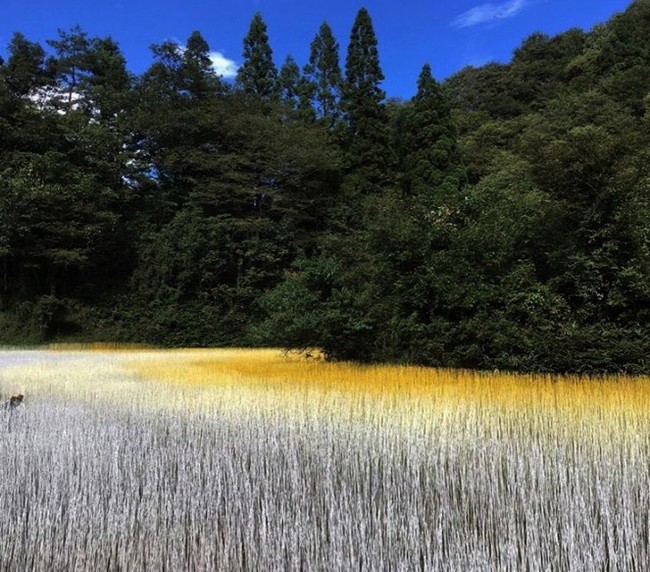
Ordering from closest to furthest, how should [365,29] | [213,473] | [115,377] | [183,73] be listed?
[213,473], [115,377], [183,73], [365,29]

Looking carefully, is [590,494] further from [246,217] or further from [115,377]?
[246,217]

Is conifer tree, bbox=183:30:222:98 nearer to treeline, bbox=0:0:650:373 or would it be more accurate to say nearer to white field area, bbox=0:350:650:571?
treeline, bbox=0:0:650:373

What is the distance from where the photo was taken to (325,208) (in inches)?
925

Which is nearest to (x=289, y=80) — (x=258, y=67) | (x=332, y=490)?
(x=258, y=67)

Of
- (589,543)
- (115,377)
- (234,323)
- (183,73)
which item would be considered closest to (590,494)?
(589,543)

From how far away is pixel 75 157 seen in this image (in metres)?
21.4

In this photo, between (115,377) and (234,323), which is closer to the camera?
(115,377)

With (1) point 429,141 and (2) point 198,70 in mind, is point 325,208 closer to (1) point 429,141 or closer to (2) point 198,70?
(1) point 429,141

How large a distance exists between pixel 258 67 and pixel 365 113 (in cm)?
833

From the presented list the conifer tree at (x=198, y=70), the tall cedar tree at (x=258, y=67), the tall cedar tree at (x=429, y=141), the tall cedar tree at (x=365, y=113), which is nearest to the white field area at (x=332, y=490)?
the tall cedar tree at (x=429, y=141)

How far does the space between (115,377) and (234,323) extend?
12719 mm

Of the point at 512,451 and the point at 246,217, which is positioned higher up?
the point at 246,217

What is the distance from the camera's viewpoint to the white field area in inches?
110

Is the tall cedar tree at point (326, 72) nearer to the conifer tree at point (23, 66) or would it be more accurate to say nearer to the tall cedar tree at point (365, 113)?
the tall cedar tree at point (365, 113)
